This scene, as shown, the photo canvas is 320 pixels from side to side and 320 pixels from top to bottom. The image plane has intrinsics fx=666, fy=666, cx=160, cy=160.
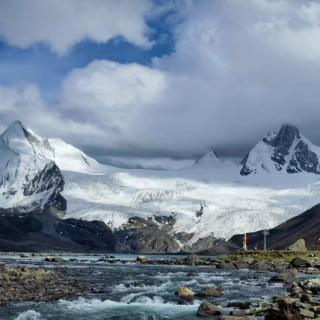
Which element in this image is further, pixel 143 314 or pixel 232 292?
pixel 232 292

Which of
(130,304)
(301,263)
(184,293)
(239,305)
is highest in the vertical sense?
(301,263)

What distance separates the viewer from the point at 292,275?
326 ft

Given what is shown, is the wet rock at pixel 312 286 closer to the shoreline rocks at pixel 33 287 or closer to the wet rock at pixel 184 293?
the wet rock at pixel 184 293

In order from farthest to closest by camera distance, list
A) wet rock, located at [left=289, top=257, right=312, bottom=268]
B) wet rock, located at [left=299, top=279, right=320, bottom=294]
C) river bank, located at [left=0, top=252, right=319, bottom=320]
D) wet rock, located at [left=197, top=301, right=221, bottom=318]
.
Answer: wet rock, located at [left=289, top=257, right=312, bottom=268]
wet rock, located at [left=299, top=279, right=320, bottom=294]
wet rock, located at [left=197, top=301, right=221, bottom=318]
river bank, located at [left=0, top=252, right=319, bottom=320]

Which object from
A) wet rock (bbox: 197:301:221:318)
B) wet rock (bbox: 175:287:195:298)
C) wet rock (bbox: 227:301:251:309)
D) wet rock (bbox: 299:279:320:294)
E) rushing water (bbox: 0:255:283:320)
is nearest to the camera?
wet rock (bbox: 197:301:221:318)

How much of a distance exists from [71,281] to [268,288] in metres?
27.9

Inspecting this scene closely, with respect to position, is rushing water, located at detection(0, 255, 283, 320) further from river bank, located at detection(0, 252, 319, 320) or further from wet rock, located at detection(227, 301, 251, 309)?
wet rock, located at detection(227, 301, 251, 309)

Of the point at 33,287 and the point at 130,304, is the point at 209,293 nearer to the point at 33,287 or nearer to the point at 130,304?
the point at 130,304

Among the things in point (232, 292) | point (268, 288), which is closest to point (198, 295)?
point (232, 292)

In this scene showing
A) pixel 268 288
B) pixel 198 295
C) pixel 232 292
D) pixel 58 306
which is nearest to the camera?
pixel 58 306

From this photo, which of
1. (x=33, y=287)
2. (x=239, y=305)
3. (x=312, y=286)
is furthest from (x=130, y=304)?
(x=312, y=286)

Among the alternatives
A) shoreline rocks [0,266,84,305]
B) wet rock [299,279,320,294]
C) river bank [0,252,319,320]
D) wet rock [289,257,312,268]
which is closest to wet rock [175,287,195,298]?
river bank [0,252,319,320]

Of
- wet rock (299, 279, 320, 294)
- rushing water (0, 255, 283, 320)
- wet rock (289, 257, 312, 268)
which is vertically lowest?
rushing water (0, 255, 283, 320)

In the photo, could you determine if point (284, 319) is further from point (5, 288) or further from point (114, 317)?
point (5, 288)
